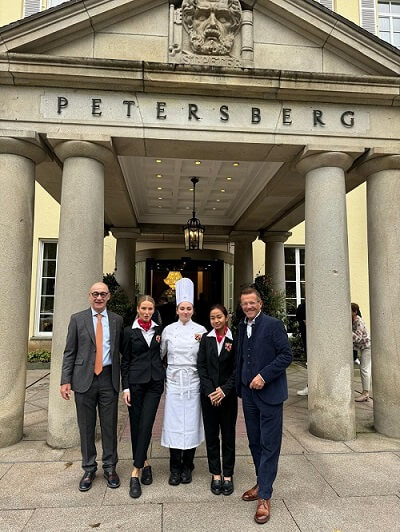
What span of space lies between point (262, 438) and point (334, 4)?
1411 cm

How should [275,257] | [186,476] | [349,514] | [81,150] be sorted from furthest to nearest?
1. [275,257]
2. [81,150]
3. [186,476]
4. [349,514]

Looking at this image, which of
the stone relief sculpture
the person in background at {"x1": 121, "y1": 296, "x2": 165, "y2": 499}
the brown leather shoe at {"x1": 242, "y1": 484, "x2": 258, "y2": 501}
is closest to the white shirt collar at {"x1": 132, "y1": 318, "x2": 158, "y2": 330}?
the person in background at {"x1": 121, "y1": 296, "x2": 165, "y2": 499}

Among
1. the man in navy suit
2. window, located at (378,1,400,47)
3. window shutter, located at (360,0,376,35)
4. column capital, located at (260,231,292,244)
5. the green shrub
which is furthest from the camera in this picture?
window, located at (378,1,400,47)

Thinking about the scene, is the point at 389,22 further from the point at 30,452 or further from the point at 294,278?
the point at 30,452

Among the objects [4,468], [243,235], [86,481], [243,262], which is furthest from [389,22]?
[4,468]

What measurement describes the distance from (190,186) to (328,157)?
12.8 feet

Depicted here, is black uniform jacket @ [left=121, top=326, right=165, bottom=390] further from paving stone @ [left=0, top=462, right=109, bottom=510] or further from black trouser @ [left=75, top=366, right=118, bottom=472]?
paving stone @ [left=0, top=462, right=109, bottom=510]

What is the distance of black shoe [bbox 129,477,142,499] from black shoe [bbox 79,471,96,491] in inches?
17.1

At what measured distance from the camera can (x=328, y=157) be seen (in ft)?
17.9

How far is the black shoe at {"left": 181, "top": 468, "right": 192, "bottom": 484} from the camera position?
3.81m

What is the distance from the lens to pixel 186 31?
5.39 metres

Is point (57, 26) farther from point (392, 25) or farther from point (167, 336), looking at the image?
point (392, 25)

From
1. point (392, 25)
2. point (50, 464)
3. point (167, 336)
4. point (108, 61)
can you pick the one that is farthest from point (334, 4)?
point (50, 464)

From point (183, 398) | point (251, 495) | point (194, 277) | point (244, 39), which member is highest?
point (244, 39)
